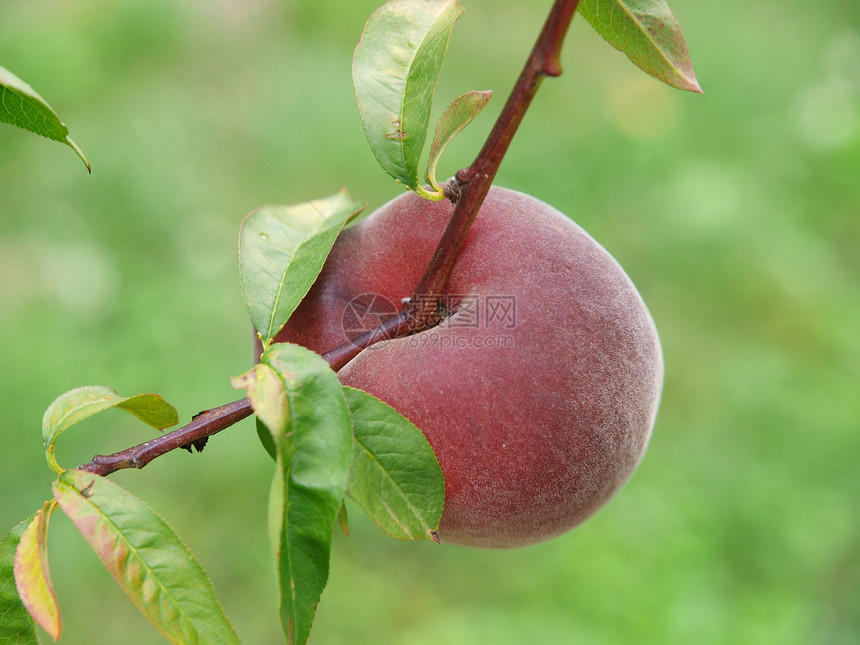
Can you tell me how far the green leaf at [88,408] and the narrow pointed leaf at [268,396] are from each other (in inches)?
4.8

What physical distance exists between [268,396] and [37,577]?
0.19 metres

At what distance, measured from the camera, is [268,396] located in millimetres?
424

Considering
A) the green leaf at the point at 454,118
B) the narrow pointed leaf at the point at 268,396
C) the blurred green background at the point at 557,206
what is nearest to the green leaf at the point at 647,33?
the green leaf at the point at 454,118

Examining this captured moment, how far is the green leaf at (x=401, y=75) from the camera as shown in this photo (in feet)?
1.75

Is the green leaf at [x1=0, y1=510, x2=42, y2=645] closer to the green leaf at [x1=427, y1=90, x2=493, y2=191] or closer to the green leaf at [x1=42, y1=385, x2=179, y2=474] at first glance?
the green leaf at [x1=42, y1=385, x2=179, y2=474]

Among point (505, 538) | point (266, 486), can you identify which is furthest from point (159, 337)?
point (505, 538)

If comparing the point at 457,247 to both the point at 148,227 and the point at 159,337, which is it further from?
the point at 148,227

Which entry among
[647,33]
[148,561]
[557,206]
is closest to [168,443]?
[148,561]

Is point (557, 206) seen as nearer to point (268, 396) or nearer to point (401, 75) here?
point (401, 75)

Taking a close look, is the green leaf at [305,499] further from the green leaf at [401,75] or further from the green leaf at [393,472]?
the green leaf at [401,75]

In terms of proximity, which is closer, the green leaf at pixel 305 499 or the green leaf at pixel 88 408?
the green leaf at pixel 305 499

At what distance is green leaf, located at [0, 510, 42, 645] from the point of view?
0.51 m

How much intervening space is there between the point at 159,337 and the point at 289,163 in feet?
1.97

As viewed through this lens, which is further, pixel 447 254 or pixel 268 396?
pixel 447 254
